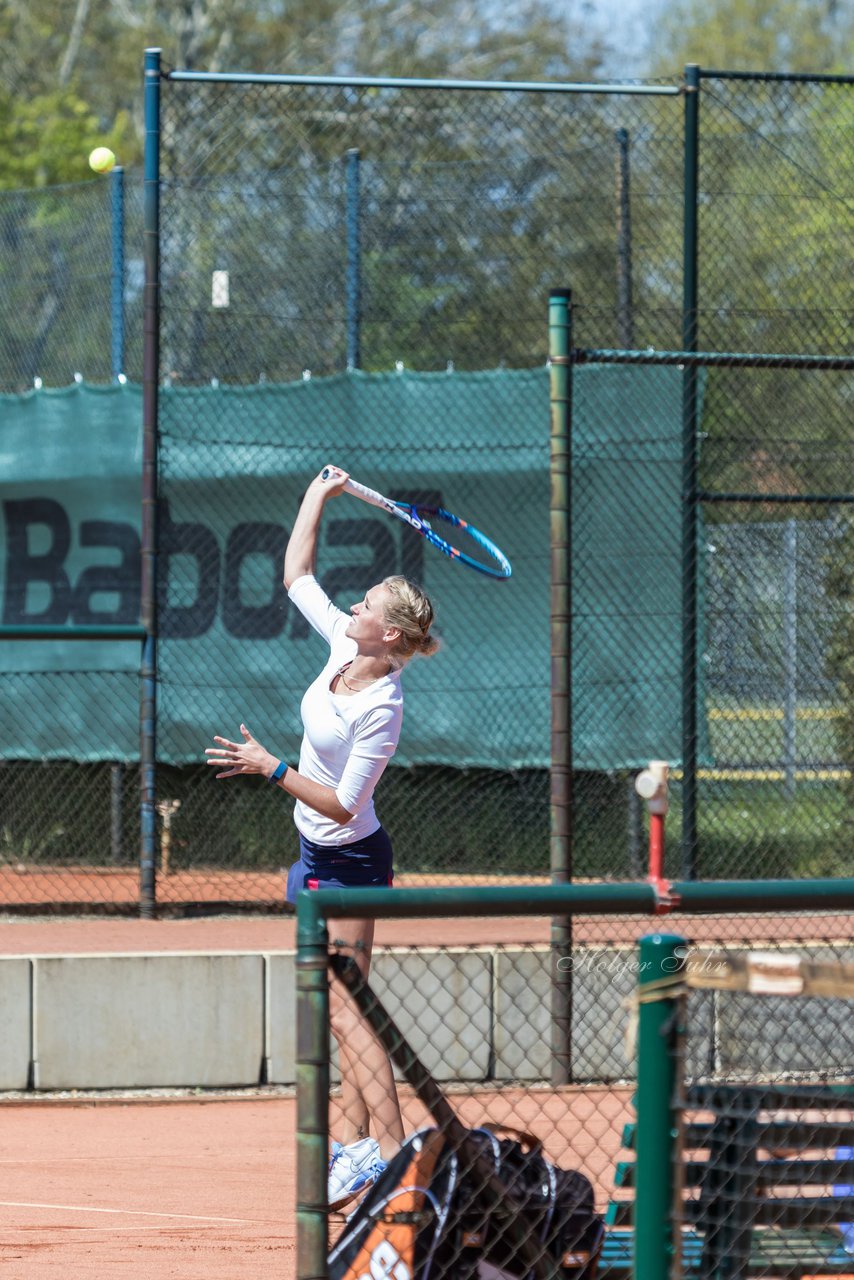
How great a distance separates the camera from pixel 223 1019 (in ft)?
21.9

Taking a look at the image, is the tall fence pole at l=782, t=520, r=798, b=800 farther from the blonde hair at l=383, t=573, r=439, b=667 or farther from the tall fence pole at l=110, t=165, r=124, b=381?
the tall fence pole at l=110, t=165, r=124, b=381

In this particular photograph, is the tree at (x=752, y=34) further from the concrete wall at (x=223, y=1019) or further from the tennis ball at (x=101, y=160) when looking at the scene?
the concrete wall at (x=223, y=1019)

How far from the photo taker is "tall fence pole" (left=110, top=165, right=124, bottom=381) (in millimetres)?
9734

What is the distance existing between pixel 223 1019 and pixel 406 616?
8.27 ft

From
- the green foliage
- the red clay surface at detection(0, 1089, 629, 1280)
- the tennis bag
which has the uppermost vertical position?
the green foliage

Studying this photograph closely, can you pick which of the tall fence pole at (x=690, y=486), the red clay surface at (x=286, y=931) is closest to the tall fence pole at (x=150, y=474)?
the red clay surface at (x=286, y=931)

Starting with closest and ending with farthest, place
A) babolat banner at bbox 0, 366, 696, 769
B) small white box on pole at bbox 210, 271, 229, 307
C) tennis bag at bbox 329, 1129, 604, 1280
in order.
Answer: tennis bag at bbox 329, 1129, 604, 1280 → babolat banner at bbox 0, 366, 696, 769 → small white box on pole at bbox 210, 271, 229, 307

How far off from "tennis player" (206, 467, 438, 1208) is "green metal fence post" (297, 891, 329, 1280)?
1.53 metres

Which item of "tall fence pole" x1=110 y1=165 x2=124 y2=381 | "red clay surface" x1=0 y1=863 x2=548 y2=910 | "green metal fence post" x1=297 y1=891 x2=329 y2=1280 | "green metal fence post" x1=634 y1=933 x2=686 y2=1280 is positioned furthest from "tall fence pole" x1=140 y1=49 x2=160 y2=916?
"green metal fence post" x1=634 y1=933 x2=686 y2=1280

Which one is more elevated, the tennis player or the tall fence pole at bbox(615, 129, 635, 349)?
the tall fence pole at bbox(615, 129, 635, 349)

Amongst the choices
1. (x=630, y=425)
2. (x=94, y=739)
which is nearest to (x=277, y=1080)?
(x=94, y=739)

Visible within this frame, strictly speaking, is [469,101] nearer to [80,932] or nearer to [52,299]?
[52,299]

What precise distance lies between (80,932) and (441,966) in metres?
2.46

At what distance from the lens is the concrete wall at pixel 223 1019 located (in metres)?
6.59
